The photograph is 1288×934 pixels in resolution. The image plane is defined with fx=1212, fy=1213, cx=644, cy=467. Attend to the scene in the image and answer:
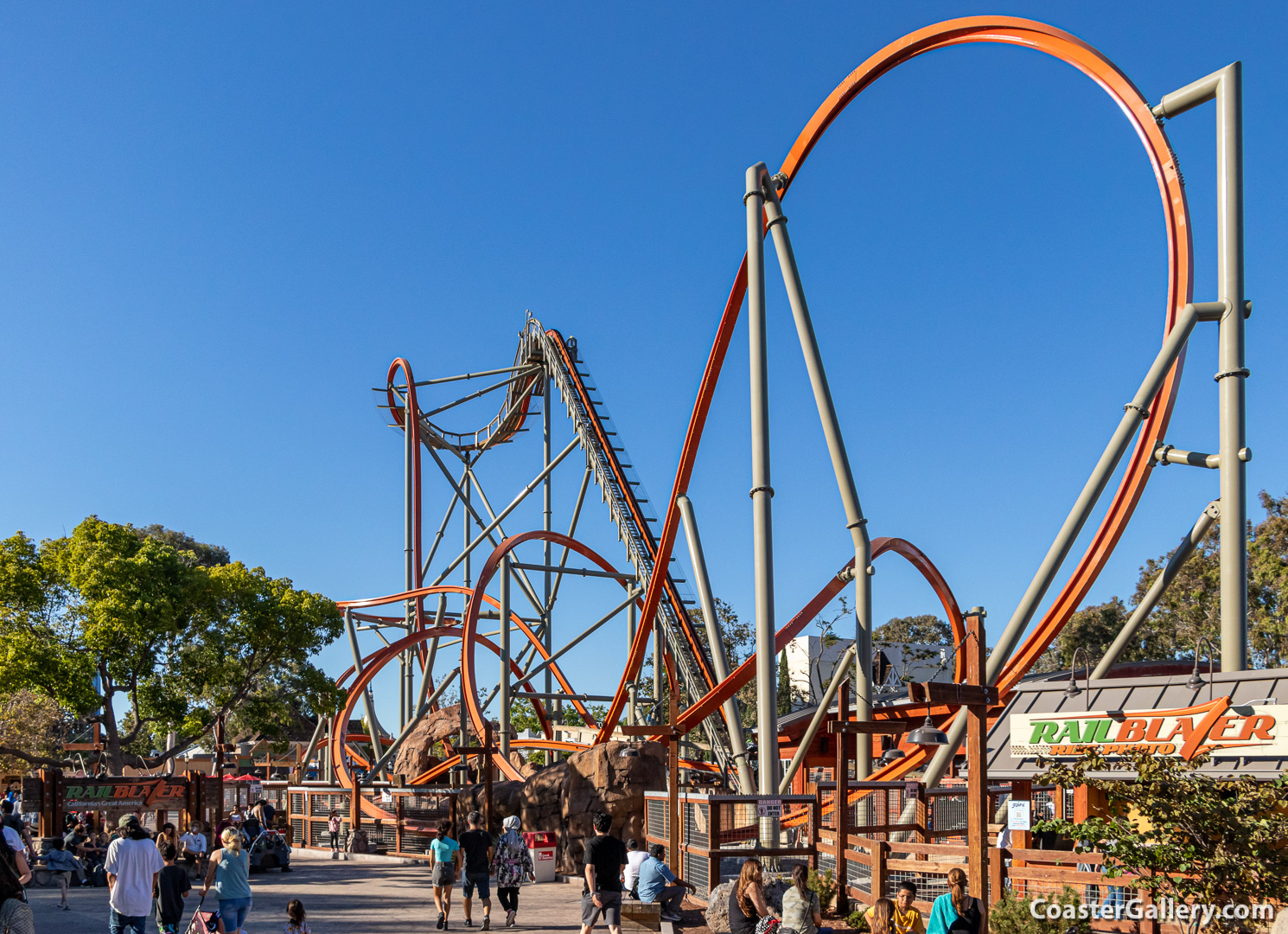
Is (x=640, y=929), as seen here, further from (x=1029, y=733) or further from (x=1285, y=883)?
(x=1285, y=883)

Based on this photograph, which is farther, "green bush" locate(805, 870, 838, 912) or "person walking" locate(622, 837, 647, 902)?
"green bush" locate(805, 870, 838, 912)

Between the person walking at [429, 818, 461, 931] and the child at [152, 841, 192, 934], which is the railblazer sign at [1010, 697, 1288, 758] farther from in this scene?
the child at [152, 841, 192, 934]

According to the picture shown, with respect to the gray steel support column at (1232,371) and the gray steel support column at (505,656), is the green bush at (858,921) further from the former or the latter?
the gray steel support column at (505,656)

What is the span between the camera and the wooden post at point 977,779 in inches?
328

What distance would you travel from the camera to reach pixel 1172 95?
12.6m

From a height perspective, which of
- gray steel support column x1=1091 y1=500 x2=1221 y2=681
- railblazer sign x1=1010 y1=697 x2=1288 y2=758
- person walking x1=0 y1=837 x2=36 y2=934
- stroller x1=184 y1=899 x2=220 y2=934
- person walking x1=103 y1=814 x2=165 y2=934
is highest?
gray steel support column x1=1091 y1=500 x2=1221 y2=681

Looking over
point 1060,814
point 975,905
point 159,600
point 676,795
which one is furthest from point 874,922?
point 159,600

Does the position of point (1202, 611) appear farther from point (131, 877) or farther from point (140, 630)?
point (131, 877)

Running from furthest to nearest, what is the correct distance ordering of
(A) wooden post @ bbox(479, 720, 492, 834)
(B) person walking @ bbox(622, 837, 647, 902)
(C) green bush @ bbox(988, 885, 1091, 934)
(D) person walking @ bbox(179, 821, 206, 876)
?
(A) wooden post @ bbox(479, 720, 492, 834) < (D) person walking @ bbox(179, 821, 206, 876) < (B) person walking @ bbox(622, 837, 647, 902) < (C) green bush @ bbox(988, 885, 1091, 934)

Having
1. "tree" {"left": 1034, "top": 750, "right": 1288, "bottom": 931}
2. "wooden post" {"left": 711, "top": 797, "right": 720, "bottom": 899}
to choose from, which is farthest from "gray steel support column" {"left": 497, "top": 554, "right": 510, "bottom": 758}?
"tree" {"left": 1034, "top": 750, "right": 1288, "bottom": 931}

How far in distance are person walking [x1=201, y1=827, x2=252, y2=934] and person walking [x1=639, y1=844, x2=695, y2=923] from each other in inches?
122

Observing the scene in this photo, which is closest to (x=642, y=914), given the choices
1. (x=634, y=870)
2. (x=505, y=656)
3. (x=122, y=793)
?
(x=634, y=870)

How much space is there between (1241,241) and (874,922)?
8122mm

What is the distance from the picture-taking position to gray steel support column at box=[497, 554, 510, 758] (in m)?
22.8
